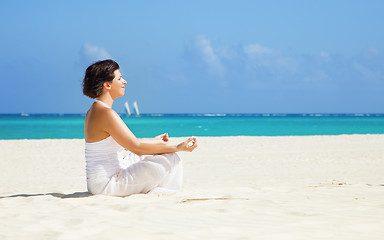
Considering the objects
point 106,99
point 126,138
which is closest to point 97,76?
point 106,99

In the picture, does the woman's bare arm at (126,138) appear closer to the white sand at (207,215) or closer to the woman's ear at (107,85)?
the woman's ear at (107,85)

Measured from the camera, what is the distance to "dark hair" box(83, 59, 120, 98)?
4242 millimetres

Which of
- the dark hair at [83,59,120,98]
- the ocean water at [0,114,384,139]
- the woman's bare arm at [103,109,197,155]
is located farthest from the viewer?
the ocean water at [0,114,384,139]

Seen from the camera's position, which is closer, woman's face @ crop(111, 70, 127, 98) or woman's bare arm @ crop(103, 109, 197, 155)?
woman's bare arm @ crop(103, 109, 197, 155)

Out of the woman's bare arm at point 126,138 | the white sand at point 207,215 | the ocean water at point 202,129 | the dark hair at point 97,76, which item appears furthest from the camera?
the ocean water at point 202,129

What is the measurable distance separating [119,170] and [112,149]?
23cm

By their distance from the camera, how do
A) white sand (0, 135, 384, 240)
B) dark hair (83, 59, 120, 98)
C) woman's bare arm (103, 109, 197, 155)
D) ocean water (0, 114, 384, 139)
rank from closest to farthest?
white sand (0, 135, 384, 240)
woman's bare arm (103, 109, 197, 155)
dark hair (83, 59, 120, 98)
ocean water (0, 114, 384, 139)

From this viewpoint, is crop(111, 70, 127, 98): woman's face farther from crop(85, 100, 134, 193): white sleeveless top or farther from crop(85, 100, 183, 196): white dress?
crop(85, 100, 183, 196): white dress

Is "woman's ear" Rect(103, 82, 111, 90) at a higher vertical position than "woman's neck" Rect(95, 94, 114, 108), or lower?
higher

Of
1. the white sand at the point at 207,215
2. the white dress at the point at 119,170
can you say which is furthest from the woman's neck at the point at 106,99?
the white sand at the point at 207,215

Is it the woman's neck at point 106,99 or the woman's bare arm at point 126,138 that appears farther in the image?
the woman's neck at point 106,99

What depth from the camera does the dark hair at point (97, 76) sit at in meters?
4.24

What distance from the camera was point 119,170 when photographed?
171 inches

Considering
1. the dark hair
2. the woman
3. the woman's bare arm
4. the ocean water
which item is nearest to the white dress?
the woman
